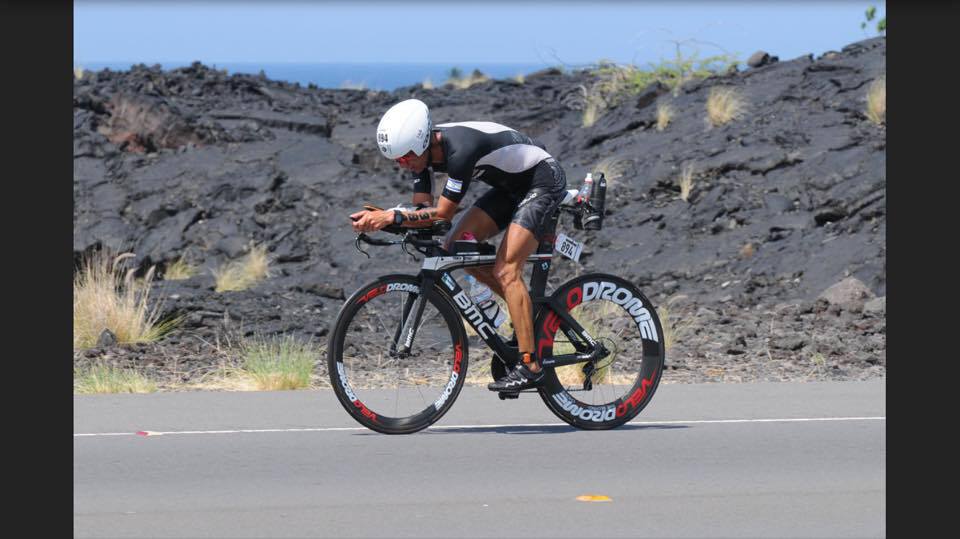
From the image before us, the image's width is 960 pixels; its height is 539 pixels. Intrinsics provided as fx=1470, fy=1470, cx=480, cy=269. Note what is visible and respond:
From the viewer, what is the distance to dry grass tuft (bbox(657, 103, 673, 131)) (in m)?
25.9

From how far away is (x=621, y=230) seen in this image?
21172 millimetres

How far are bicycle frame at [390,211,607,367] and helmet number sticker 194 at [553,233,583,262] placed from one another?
0.06 m

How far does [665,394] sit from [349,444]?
9.54 ft

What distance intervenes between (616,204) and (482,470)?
14.6m

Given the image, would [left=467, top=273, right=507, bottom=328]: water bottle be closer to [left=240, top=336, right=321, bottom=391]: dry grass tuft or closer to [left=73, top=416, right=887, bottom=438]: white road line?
[left=73, top=416, right=887, bottom=438]: white road line

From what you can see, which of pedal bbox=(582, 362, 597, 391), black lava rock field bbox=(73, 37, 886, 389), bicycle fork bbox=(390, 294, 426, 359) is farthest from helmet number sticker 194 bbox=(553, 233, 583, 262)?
black lava rock field bbox=(73, 37, 886, 389)

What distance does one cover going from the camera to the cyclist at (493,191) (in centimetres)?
829

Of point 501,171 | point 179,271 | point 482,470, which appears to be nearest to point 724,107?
point 179,271

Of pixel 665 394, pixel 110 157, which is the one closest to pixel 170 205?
pixel 110 157

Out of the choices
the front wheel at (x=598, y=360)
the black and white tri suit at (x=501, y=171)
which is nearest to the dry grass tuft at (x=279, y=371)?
the front wheel at (x=598, y=360)

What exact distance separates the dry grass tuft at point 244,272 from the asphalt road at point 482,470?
829 cm

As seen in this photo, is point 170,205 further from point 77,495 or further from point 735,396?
point 77,495

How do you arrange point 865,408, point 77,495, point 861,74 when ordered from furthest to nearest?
1. point 861,74
2. point 865,408
3. point 77,495

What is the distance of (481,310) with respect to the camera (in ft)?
28.9
